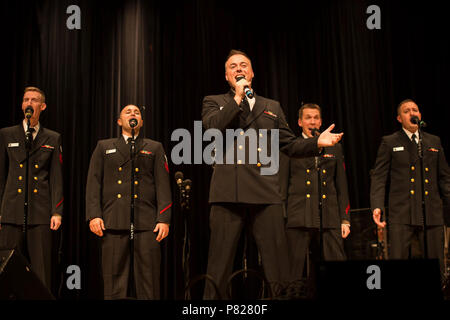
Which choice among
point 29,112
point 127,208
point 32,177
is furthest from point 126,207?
point 29,112

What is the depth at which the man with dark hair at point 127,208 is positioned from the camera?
4148 millimetres

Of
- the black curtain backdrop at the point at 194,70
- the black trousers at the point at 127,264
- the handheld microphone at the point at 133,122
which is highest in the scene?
the black curtain backdrop at the point at 194,70

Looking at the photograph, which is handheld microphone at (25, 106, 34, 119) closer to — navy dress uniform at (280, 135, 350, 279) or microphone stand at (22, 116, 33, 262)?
microphone stand at (22, 116, 33, 262)

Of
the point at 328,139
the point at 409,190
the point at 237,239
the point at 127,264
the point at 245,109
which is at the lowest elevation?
the point at 127,264

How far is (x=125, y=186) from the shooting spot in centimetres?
433

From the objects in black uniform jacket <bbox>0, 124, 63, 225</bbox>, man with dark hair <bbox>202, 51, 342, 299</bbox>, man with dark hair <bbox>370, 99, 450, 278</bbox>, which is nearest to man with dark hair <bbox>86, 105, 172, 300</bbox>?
black uniform jacket <bbox>0, 124, 63, 225</bbox>

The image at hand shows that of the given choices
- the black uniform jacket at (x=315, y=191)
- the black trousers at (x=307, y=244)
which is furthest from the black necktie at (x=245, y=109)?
the black trousers at (x=307, y=244)

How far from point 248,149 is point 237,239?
535 millimetres

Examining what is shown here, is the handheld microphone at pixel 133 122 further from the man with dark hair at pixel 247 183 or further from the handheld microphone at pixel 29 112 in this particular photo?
the man with dark hair at pixel 247 183

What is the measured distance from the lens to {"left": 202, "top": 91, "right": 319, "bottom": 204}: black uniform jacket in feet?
9.84

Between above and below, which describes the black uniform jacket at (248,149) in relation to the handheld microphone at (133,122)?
below

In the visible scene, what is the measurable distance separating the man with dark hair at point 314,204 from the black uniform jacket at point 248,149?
1.32 metres

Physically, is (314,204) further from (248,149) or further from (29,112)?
(29,112)
